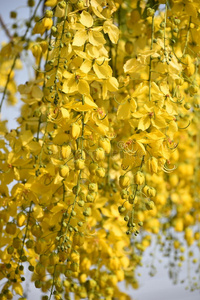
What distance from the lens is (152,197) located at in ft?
3.50

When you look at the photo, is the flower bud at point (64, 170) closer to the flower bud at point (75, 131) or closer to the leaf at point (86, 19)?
the flower bud at point (75, 131)

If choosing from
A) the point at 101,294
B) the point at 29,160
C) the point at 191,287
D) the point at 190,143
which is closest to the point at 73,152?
the point at 29,160

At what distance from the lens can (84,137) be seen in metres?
1.12

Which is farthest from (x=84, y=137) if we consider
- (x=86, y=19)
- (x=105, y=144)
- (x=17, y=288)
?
(x=17, y=288)

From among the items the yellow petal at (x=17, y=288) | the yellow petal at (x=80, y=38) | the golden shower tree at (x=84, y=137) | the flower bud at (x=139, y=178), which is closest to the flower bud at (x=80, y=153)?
the golden shower tree at (x=84, y=137)

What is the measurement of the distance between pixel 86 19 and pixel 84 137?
0.89 feet

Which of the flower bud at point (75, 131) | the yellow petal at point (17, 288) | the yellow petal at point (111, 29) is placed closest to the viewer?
the flower bud at point (75, 131)

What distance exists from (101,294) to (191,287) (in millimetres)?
513

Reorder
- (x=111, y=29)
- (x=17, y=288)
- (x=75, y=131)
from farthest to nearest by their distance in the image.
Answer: (x=17, y=288) → (x=111, y=29) → (x=75, y=131)

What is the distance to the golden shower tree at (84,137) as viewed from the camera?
108 cm

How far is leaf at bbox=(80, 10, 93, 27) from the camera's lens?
3.55ft

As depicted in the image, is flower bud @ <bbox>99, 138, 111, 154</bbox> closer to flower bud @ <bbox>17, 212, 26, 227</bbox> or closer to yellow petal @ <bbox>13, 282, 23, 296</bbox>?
flower bud @ <bbox>17, 212, 26, 227</bbox>

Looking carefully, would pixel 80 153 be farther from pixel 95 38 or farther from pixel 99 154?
pixel 95 38

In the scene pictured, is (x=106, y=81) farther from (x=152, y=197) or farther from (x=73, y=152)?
(x=152, y=197)
